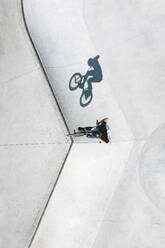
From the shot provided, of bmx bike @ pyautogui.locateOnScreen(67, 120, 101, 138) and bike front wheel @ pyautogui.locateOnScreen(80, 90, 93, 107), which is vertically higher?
bike front wheel @ pyautogui.locateOnScreen(80, 90, 93, 107)

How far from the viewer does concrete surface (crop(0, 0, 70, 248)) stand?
343 inches

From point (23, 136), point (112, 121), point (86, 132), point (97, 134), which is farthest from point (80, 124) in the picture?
point (23, 136)

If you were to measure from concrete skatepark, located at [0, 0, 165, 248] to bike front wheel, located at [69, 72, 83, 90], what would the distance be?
0.45 feet

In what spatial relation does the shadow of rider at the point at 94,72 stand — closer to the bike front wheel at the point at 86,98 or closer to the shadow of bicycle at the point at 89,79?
the shadow of bicycle at the point at 89,79

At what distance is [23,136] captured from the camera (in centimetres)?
937

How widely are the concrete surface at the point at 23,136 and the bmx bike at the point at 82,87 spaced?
3.12ft

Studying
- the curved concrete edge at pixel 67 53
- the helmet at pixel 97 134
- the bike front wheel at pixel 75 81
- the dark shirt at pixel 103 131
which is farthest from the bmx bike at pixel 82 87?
the dark shirt at pixel 103 131

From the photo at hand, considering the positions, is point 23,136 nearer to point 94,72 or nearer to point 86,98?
point 86,98

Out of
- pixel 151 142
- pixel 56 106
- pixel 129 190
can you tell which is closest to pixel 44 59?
pixel 56 106

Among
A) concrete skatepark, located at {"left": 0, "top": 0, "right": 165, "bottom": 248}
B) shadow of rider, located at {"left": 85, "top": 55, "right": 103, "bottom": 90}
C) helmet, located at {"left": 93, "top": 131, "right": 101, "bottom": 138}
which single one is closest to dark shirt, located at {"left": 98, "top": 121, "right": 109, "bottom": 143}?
helmet, located at {"left": 93, "top": 131, "right": 101, "bottom": 138}

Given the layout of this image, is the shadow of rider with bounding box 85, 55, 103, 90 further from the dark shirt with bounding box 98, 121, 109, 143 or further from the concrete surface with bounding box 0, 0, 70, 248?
the dark shirt with bounding box 98, 121, 109, 143

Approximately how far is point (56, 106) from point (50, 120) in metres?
0.53

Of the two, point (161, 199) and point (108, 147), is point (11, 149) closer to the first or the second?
point (108, 147)

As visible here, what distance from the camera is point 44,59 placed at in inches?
380
